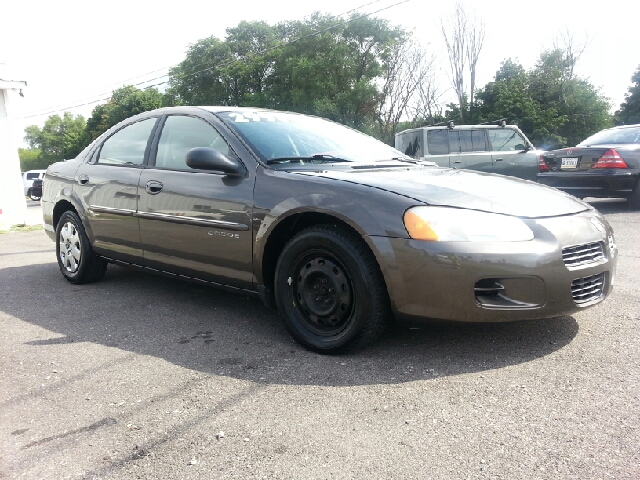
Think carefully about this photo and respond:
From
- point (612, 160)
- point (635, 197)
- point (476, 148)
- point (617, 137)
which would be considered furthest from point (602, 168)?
point (476, 148)

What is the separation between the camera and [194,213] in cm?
375

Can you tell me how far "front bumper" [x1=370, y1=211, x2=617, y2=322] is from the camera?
110 inches

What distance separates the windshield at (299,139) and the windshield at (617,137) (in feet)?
21.1

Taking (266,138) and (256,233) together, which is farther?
(266,138)

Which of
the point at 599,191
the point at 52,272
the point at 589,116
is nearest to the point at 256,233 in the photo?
the point at 52,272

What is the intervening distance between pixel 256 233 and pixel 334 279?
2.00ft

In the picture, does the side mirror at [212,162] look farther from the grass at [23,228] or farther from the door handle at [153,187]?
the grass at [23,228]

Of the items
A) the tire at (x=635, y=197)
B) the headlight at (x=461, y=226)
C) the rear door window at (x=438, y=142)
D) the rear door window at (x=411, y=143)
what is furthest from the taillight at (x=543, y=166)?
the headlight at (x=461, y=226)

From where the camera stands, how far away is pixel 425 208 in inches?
114

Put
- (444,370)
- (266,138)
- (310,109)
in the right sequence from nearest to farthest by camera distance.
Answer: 1. (444,370)
2. (266,138)
3. (310,109)

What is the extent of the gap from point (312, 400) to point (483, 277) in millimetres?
1000

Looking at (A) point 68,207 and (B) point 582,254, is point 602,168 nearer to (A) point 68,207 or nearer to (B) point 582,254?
(B) point 582,254

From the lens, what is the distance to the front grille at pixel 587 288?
2943 millimetres

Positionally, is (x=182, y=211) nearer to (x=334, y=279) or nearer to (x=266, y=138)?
(x=266, y=138)
